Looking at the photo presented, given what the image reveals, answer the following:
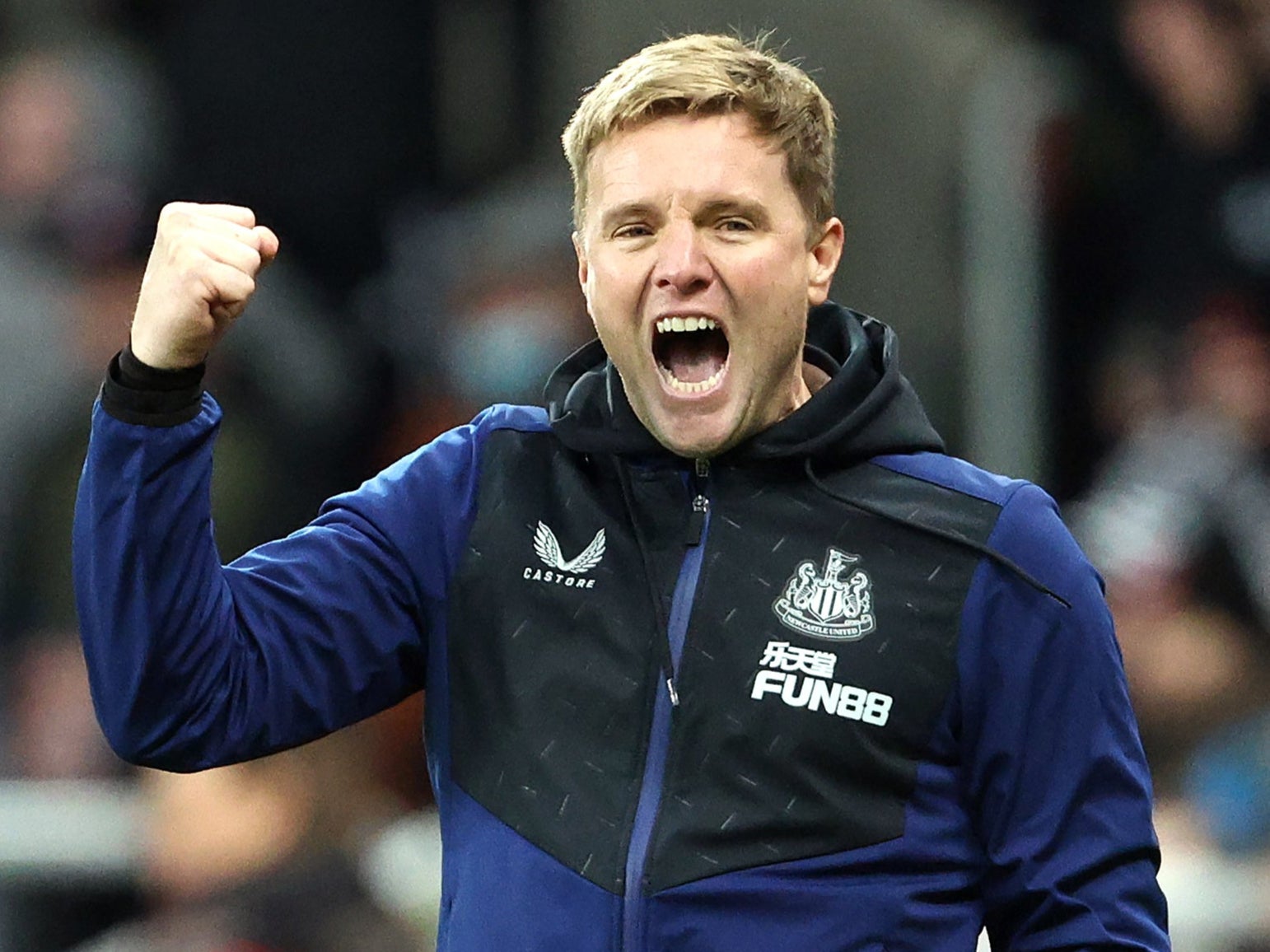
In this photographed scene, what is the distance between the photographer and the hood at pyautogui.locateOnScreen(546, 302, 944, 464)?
8.30ft

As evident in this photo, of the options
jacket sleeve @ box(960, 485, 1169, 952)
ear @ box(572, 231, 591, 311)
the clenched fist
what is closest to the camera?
the clenched fist

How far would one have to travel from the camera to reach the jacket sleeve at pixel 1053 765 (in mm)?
2404

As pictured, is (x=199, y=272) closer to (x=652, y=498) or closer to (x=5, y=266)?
(x=652, y=498)

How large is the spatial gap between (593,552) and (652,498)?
9 cm

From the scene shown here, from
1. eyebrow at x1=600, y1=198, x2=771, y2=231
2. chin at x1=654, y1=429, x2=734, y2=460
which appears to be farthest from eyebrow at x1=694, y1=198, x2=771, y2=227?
chin at x1=654, y1=429, x2=734, y2=460

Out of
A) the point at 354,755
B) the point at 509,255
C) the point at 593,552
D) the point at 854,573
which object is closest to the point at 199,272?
the point at 593,552

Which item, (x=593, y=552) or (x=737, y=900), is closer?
(x=737, y=900)

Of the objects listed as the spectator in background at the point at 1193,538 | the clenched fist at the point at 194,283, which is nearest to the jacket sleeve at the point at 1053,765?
the clenched fist at the point at 194,283

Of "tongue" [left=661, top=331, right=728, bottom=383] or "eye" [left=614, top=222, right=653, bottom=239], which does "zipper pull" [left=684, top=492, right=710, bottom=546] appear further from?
"eye" [left=614, top=222, right=653, bottom=239]

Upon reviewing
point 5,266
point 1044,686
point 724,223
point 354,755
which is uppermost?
point 724,223

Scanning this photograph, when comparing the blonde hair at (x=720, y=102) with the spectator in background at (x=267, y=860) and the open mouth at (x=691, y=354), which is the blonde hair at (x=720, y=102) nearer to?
the open mouth at (x=691, y=354)

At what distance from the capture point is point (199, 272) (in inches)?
87.9

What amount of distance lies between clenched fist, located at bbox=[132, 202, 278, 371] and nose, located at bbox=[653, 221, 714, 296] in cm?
45

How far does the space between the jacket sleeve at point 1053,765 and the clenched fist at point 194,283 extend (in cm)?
84
